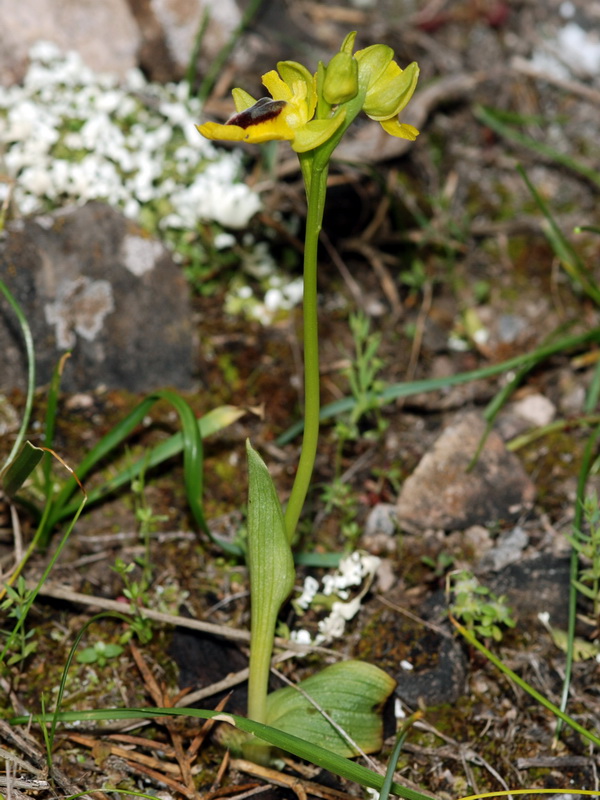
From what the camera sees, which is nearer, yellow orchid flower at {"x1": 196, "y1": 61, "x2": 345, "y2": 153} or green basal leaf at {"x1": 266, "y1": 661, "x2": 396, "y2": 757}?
yellow orchid flower at {"x1": 196, "y1": 61, "x2": 345, "y2": 153}

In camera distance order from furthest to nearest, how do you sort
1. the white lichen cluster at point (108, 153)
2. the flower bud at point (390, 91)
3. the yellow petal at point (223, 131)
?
the white lichen cluster at point (108, 153), the flower bud at point (390, 91), the yellow petal at point (223, 131)

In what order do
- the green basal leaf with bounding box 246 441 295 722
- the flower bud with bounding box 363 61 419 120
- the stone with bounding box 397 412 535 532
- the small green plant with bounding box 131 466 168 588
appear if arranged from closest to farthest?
1. the flower bud with bounding box 363 61 419 120
2. the green basal leaf with bounding box 246 441 295 722
3. the small green plant with bounding box 131 466 168 588
4. the stone with bounding box 397 412 535 532

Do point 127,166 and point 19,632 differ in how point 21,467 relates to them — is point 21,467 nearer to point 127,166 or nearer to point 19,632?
point 19,632

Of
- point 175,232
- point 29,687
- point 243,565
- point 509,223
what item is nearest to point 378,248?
point 509,223

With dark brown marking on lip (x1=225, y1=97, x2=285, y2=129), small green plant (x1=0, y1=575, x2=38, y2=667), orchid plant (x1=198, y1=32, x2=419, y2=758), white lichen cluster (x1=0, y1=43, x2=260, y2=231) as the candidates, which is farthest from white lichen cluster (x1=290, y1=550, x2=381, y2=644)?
white lichen cluster (x1=0, y1=43, x2=260, y2=231)

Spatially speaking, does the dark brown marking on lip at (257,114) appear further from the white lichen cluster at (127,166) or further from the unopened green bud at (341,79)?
the white lichen cluster at (127,166)

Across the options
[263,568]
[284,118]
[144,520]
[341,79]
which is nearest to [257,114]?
[284,118]

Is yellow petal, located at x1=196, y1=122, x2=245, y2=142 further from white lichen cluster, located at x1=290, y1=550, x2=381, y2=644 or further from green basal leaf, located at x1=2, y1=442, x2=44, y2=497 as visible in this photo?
white lichen cluster, located at x1=290, y1=550, x2=381, y2=644

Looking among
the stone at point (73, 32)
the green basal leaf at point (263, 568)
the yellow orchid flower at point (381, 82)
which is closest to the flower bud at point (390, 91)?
the yellow orchid flower at point (381, 82)
